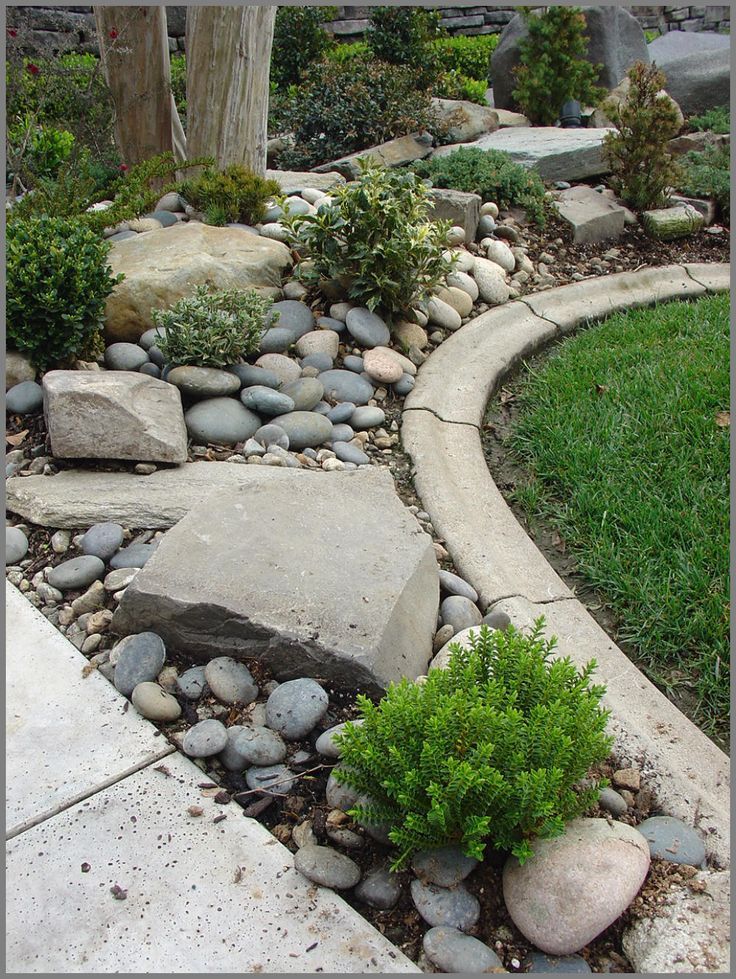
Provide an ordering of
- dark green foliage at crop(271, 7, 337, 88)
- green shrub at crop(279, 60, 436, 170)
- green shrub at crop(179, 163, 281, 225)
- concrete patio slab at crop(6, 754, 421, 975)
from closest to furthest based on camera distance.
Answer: concrete patio slab at crop(6, 754, 421, 975), green shrub at crop(179, 163, 281, 225), green shrub at crop(279, 60, 436, 170), dark green foliage at crop(271, 7, 337, 88)

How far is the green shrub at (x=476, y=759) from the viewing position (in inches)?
66.6

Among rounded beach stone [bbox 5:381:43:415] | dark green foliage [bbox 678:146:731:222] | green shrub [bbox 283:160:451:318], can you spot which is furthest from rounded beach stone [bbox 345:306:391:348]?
dark green foliage [bbox 678:146:731:222]

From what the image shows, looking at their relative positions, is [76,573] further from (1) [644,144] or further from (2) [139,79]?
(1) [644,144]

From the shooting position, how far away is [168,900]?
176cm

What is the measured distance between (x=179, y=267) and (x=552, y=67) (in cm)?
645

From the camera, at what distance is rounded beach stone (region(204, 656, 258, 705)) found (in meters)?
2.28

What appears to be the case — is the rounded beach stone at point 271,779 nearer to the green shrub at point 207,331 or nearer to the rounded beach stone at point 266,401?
the rounded beach stone at point 266,401

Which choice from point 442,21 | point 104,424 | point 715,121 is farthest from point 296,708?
point 442,21

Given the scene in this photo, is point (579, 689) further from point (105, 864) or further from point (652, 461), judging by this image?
point (652, 461)

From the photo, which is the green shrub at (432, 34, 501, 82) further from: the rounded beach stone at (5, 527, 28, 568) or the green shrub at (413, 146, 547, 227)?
the rounded beach stone at (5, 527, 28, 568)

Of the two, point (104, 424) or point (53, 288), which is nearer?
point (104, 424)

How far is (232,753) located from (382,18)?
957cm

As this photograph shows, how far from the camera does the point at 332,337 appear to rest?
4.08m

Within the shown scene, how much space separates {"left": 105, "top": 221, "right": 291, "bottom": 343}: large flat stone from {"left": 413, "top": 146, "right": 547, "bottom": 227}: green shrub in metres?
1.97
